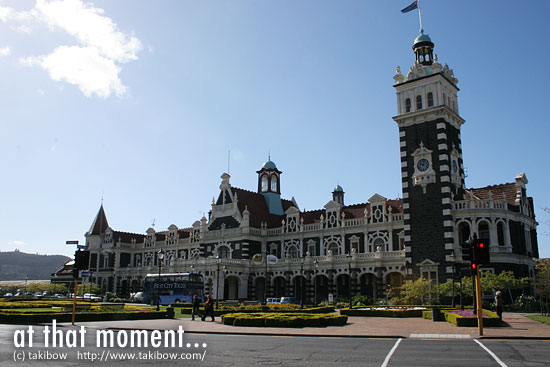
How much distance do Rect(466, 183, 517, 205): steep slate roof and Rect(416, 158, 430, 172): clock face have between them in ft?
17.4

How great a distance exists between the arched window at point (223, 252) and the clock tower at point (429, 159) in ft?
96.1

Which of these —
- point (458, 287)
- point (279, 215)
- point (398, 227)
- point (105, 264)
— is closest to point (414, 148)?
point (398, 227)

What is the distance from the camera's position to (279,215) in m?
79.2

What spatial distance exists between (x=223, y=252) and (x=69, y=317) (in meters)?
43.5

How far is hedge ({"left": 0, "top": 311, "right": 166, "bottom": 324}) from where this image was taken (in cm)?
2975

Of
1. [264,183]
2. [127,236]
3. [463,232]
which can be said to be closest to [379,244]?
[463,232]

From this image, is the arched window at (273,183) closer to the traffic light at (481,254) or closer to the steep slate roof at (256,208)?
the steep slate roof at (256,208)

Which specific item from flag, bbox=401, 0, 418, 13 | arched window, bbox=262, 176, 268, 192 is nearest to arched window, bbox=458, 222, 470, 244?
flag, bbox=401, 0, 418, 13

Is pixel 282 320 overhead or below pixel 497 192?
below

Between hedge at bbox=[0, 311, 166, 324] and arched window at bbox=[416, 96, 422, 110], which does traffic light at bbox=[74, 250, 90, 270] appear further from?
arched window at bbox=[416, 96, 422, 110]

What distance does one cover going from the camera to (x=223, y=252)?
74000 millimetres

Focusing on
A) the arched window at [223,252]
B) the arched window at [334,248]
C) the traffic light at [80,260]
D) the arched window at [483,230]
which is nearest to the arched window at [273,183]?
the arched window at [223,252]

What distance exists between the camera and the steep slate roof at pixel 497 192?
53.8 meters

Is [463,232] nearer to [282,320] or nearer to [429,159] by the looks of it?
[429,159]
